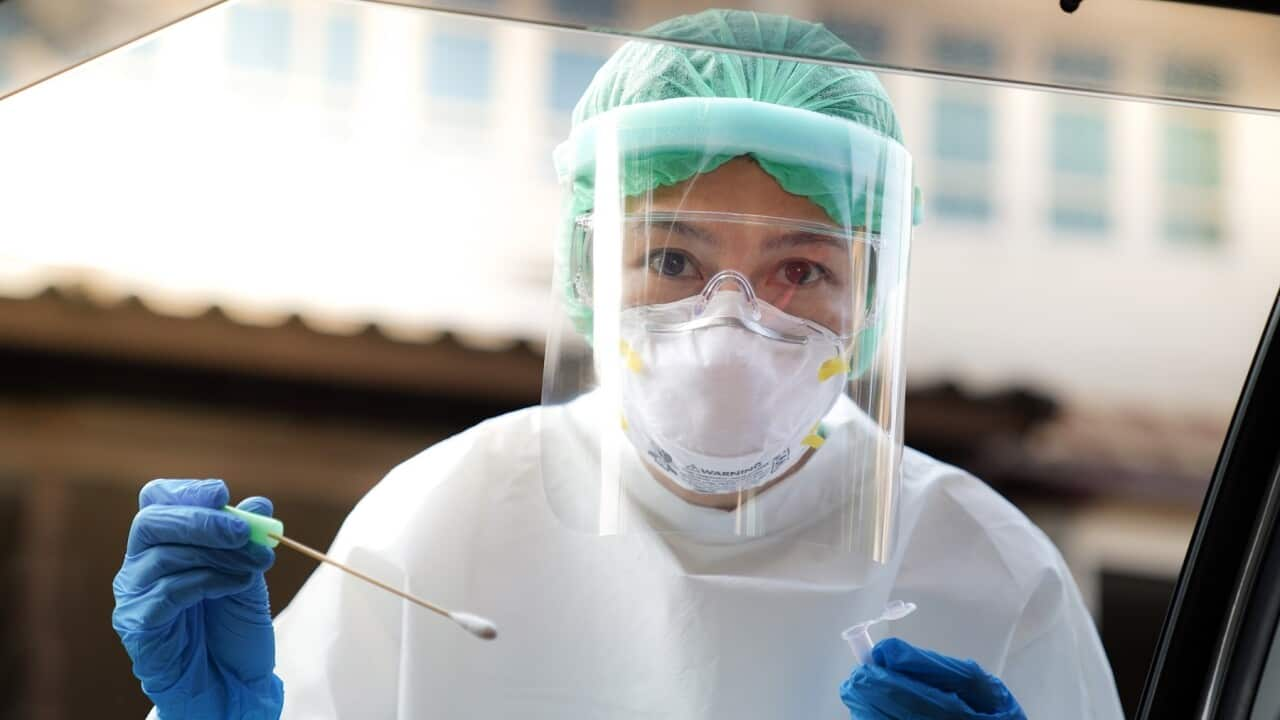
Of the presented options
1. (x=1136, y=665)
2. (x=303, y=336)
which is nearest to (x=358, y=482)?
(x=303, y=336)

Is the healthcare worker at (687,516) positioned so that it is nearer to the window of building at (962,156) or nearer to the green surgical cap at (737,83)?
the green surgical cap at (737,83)

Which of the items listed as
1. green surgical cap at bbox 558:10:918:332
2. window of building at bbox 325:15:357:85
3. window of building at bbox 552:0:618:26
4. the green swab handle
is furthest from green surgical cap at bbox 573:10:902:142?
window of building at bbox 325:15:357:85

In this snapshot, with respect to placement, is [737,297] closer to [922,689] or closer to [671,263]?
[671,263]

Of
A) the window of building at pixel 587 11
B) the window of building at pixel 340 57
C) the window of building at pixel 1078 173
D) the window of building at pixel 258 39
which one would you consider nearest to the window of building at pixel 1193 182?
the window of building at pixel 1078 173

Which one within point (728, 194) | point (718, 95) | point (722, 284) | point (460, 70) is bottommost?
point (722, 284)

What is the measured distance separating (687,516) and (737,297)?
32cm

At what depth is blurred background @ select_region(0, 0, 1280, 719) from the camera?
4801 mm

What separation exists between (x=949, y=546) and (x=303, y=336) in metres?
3.47

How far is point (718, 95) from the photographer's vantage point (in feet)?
4.17

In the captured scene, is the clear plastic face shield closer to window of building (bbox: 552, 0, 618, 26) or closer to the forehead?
the forehead

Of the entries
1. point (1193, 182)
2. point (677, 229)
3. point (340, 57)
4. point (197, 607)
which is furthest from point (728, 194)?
point (1193, 182)

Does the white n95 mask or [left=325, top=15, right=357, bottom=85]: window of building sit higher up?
[left=325, top=15, right=357, bottom=85]: window of building

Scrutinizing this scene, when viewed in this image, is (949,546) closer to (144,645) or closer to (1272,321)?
(1272,321)

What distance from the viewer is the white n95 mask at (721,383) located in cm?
121
